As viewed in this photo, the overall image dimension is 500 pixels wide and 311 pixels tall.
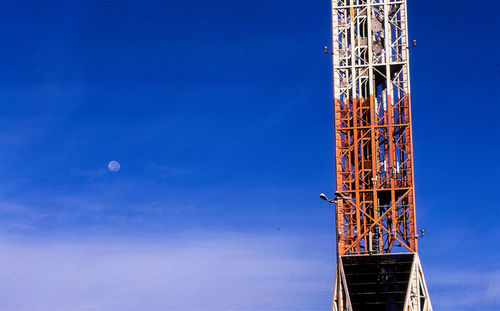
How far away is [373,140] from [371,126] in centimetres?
215

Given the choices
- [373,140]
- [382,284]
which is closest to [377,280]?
[382,284]

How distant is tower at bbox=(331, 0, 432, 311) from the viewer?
110625mm

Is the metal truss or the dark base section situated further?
the metal truss

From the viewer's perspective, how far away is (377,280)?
101m

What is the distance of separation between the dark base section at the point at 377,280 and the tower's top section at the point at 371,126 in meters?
5.28

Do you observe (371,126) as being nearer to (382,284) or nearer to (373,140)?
(373,140)

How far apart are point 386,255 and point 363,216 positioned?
436 inches

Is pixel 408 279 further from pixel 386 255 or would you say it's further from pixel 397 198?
pixel 397 198

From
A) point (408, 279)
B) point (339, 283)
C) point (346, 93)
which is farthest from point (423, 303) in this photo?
point (346, 93)

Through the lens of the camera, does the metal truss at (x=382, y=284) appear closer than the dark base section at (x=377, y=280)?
No

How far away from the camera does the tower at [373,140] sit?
111m

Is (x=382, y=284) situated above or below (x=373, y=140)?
below

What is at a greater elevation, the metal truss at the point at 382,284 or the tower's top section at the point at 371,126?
the tower's top section at the point at 371,126

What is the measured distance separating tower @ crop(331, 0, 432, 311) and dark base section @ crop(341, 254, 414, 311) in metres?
0.22
